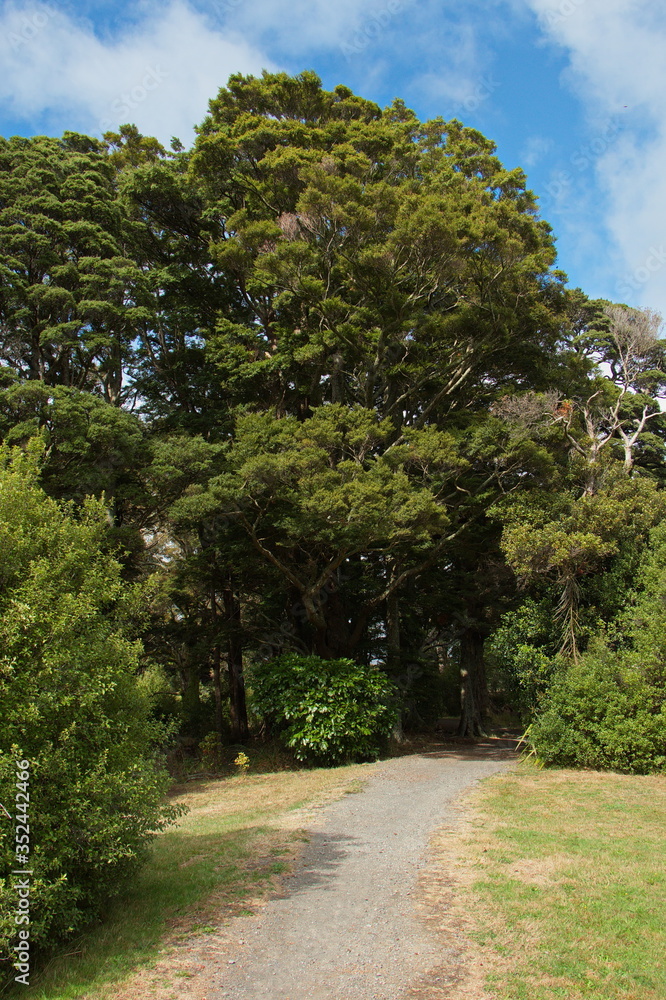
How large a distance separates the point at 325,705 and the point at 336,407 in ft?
19.6

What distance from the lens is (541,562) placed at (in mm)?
12766

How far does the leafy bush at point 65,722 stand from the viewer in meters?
4.11

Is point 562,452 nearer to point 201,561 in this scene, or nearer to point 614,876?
point 201,561

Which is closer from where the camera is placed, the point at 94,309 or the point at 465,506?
the point at 94,309

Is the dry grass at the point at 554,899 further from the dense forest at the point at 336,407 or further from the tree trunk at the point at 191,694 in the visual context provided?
the tree trunk at the point at 191,694

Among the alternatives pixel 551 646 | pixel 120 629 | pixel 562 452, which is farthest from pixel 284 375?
pixel 120 629

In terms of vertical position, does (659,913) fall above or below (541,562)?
below

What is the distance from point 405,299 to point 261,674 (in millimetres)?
8642

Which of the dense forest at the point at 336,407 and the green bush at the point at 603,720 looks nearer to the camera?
the green bush at the point at 603,720

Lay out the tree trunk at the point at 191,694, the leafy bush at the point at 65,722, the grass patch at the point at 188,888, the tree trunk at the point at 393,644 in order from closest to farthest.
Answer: the grass patch at the point at 188,888 → the leafy bush at the point at 65,722 → the tree trunk at the point at 393,644 → the tree trunk at the point at 191,694

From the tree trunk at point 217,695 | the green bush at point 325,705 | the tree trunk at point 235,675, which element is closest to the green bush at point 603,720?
the green bush at point 325,705

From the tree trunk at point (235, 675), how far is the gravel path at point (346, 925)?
10136 millimetres

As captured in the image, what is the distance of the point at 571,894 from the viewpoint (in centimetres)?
514

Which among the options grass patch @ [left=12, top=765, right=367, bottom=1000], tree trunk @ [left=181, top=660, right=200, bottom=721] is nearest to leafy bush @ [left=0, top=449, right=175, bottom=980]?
grass patch @ [left=12, top=765, right=367, bottom=1000]
